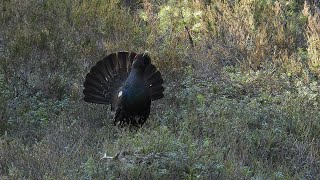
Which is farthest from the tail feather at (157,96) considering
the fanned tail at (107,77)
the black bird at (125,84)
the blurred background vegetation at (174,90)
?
the fanned tail at (107,77)

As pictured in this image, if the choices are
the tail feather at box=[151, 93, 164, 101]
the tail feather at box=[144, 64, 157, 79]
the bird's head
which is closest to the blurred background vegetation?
the tail feather at box=[151, 93, 164, 101]

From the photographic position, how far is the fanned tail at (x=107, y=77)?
6215 millimetres

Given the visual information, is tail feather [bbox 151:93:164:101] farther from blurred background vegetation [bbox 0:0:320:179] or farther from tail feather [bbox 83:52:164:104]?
blurred background vegetation [bbox 0:0:320:179]

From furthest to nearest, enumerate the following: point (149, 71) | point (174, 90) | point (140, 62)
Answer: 1. point (174, 90)
2. point (149, 71)
3. point (140, 62)

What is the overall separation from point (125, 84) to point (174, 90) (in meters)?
1.06

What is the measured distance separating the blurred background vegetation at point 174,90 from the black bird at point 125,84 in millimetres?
184

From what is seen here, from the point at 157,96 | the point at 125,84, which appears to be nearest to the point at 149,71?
the point at 157,96

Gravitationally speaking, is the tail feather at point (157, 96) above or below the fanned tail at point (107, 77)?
below

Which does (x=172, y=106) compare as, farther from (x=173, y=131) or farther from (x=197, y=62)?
(x=197, y=62)

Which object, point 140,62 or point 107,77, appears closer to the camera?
point 140,62

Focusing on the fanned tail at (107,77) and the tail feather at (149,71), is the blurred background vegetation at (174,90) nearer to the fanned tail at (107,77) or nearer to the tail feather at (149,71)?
the fanned tail at (107,77)

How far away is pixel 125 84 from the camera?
5910mm

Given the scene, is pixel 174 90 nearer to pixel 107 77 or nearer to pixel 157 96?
pixel 157 96

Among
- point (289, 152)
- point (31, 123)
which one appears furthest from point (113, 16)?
point (289, 152)
